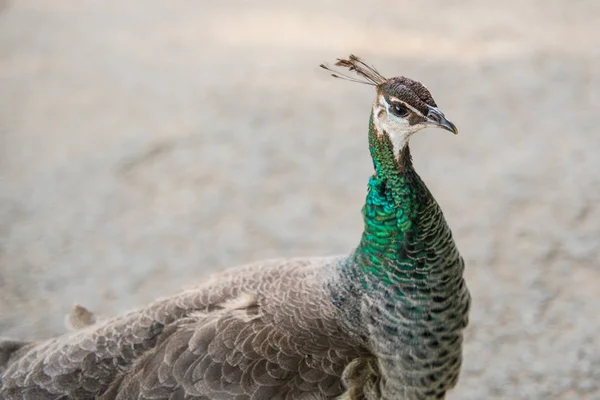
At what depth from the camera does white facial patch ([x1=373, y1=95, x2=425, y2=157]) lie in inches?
69.2

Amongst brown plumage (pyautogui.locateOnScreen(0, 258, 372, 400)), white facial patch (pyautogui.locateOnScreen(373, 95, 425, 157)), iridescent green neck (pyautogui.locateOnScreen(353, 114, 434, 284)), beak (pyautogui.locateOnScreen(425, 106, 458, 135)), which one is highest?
beak (pyautogui.locateOnScreen(425, 106, 458, 135))

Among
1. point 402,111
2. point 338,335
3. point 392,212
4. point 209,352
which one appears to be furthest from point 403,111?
point 209,352

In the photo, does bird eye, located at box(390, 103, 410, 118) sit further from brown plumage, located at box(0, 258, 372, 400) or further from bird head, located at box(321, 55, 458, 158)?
brown plumage, located at box(0, 258, 372, 400)

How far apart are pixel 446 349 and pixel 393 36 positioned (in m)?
2.57

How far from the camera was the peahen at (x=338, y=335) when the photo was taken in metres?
1.85

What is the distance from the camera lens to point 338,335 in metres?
1.93

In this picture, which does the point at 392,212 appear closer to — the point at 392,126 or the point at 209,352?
the point at 392,126

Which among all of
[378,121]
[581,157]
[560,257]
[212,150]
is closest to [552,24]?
[581,157]

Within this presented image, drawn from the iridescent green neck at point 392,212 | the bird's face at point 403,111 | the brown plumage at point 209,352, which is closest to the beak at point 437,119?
the bird's face at point 403,111

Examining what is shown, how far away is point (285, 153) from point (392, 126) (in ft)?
6.03

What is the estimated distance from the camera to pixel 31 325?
288cm

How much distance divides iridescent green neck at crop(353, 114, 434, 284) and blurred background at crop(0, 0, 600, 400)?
921mm

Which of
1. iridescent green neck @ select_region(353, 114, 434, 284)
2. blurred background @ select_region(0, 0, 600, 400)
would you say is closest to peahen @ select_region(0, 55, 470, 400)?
iridescent green neck @ select_region(353, 114, 434, 284)

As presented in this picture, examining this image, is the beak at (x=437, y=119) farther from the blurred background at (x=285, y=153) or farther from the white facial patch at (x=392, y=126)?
the blurred background at (x=285, y=153)
